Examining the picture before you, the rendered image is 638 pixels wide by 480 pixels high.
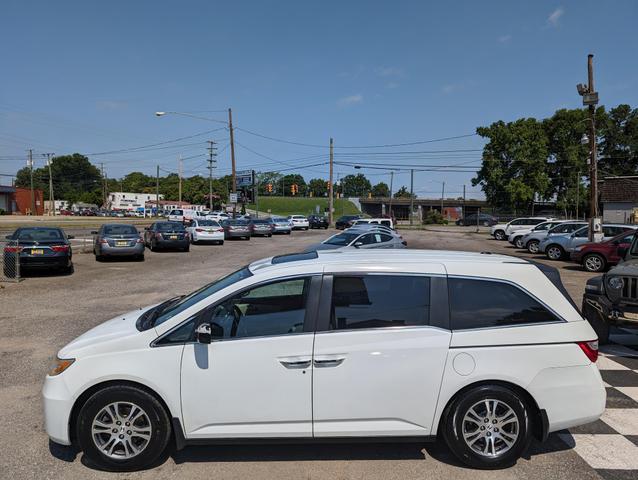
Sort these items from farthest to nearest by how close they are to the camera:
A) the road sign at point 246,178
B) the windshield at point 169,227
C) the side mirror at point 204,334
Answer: the road sign at point 246,178 → the windshield at point 169,227 → the side mirror at point 204,334

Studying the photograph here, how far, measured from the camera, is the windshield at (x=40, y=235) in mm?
14272

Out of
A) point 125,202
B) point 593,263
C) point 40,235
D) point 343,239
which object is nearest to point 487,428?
point 343,239

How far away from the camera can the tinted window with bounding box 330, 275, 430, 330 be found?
3793mm

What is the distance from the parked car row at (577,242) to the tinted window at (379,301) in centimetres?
1525

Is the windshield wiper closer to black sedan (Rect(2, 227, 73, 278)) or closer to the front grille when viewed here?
the front grille

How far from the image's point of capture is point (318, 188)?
18925 centimetres

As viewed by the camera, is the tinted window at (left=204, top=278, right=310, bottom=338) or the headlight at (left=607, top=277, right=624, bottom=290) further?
the headlight at (left=607, top=277, right=624, bottom=290)

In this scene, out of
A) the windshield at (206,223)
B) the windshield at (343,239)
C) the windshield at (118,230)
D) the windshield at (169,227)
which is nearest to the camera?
the windshield at (343,239)

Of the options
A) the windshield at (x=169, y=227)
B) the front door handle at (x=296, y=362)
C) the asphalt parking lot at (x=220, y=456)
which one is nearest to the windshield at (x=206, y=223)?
the windshield at (x=169, y=227)

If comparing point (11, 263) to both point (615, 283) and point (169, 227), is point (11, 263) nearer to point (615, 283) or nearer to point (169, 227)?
point (169, 227)

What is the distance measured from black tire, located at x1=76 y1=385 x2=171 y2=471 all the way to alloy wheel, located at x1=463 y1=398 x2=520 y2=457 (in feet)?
7.63

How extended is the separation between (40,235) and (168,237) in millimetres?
8561

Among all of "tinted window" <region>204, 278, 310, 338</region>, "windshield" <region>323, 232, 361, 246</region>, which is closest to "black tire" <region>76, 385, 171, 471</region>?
"tinted window" <region>204, 278, 310, 338</region>

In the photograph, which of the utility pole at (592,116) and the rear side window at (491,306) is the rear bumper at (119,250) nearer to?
the rear side window at (491,306)
